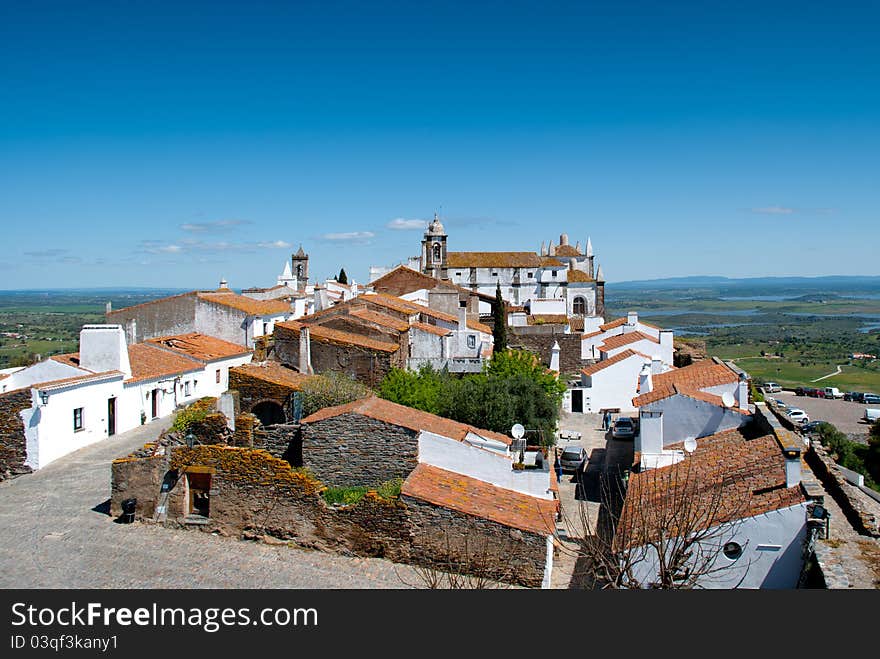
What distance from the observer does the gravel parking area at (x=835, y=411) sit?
171 ft

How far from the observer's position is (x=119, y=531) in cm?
1595

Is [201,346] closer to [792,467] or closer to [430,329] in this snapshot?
[430,329]

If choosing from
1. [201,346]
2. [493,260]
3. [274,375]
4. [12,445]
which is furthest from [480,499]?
[493,260]

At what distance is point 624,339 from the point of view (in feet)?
143

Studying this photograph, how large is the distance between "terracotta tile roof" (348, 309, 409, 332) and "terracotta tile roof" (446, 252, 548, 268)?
127 ft

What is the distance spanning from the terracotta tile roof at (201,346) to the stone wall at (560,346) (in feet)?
50.1

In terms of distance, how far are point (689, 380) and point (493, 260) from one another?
167ft

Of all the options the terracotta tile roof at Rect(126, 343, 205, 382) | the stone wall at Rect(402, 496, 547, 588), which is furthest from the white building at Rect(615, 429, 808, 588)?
the terracotta tile roof at Rect(126, 343, 205, 382)

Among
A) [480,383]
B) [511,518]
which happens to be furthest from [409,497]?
[480,383]

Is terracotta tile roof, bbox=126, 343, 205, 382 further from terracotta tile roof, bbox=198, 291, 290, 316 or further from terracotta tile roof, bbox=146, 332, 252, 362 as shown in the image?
terracotta tile roof, bbox=198, 291, 290, 316

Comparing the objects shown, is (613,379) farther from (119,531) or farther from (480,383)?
(119,531)

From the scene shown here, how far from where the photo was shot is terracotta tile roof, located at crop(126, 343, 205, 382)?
26444 mm

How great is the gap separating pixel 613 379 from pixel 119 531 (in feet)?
81.9

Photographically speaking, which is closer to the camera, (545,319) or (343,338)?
(343,338)
